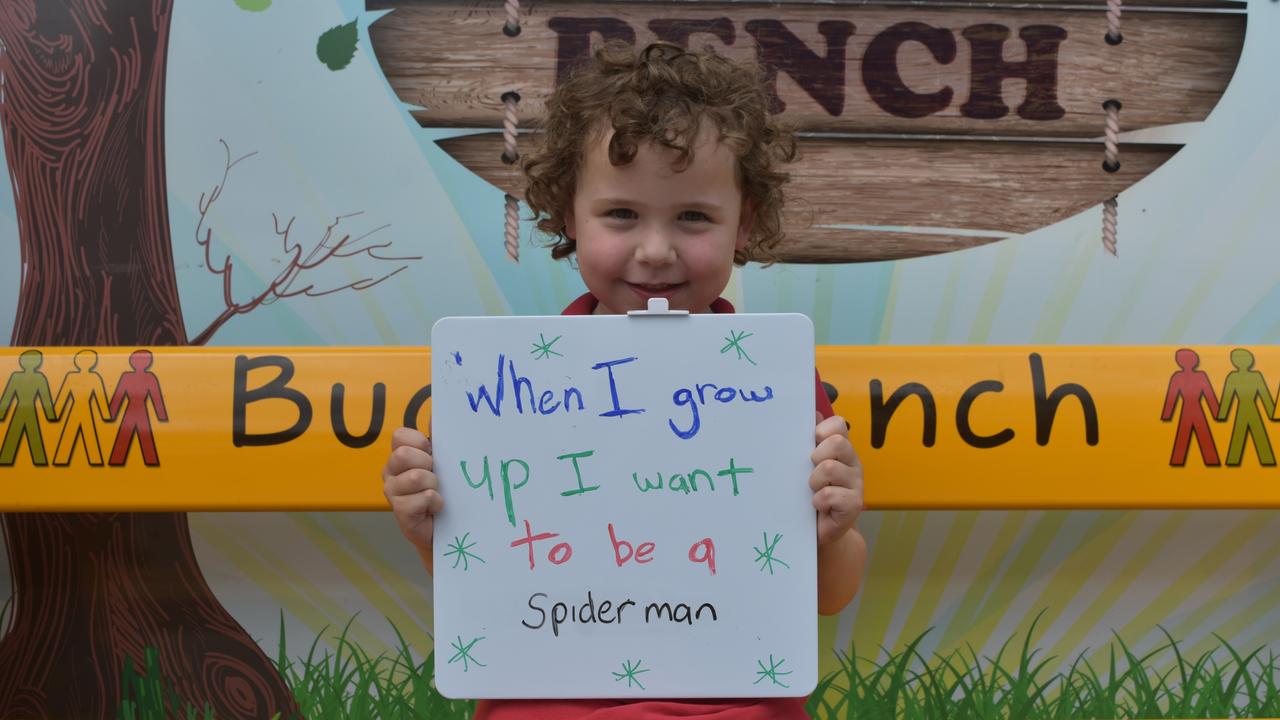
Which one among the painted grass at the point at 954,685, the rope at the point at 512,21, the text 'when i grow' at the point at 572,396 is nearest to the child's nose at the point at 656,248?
the text 'when i grow' at the point at 572,396

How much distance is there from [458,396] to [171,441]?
0.64m

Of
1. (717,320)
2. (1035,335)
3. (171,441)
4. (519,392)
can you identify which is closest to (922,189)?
(1035,335)

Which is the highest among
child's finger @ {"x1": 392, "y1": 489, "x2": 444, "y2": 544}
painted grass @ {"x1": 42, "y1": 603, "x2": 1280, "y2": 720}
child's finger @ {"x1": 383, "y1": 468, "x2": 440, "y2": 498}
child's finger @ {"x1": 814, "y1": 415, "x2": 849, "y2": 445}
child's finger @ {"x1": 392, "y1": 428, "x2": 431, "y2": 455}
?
child's finger @ {"x1": 814, "y1": 415, "x2": 849, "y2": 445}

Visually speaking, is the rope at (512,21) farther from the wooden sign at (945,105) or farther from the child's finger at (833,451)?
the child's finger at (833,451)

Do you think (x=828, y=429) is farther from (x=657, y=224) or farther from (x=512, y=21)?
(x=512, y=21)

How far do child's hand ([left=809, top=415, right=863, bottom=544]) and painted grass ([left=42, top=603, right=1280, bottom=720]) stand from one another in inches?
30.5

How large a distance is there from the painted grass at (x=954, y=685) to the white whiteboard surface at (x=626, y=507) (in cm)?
74

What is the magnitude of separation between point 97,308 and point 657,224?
1.12m

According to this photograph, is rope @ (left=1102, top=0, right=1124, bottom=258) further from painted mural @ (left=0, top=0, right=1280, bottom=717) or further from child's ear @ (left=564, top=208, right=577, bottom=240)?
child's ear @ (left=564, top=208, right=577, bottom=240)

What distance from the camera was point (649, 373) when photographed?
48.9 inches

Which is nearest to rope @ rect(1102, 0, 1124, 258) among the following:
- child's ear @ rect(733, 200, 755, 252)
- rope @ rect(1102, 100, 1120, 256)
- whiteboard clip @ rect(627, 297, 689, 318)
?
rope @ rect(1102, 100, 1120, 256)

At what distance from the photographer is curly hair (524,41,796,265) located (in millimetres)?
1281

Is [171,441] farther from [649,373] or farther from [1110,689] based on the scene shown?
[1110,689]

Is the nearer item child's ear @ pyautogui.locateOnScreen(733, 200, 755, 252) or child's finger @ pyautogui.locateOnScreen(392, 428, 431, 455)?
child's finger @ pyautogui.locateOnScreen(392, 428, 431, 455)
